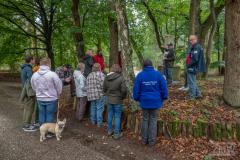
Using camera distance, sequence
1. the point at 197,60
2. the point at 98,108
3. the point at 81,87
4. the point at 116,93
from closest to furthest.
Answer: the point at 116,93 → the point at 197,60 → the point at 98,108 → the point at 81,87

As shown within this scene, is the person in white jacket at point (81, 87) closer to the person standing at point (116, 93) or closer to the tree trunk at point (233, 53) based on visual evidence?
the person standing at point (116, 93)

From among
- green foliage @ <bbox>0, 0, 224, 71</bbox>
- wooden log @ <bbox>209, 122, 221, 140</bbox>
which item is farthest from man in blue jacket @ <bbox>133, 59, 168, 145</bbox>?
green foliage @ <bbox>0, 0, 224, 71</bbox>

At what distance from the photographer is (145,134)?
659cm

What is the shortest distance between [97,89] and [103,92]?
1.37 ft

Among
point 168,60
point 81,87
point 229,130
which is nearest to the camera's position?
point 229,130

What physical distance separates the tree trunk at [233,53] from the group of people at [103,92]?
799mm

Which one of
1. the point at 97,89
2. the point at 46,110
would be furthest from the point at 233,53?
the point at 46,110

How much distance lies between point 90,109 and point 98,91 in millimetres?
1046

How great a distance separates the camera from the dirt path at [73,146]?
233 inches

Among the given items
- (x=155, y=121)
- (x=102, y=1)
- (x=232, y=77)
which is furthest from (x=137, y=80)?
(x=102, y=1)

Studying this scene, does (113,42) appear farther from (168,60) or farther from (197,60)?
(197,60)

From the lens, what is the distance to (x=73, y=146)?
6488 mm

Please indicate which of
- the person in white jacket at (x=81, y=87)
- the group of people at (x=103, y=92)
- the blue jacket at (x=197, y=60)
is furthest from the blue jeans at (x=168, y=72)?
the person in white jacket at (x=81, y=87)

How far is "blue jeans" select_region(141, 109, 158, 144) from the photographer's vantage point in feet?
21.4
